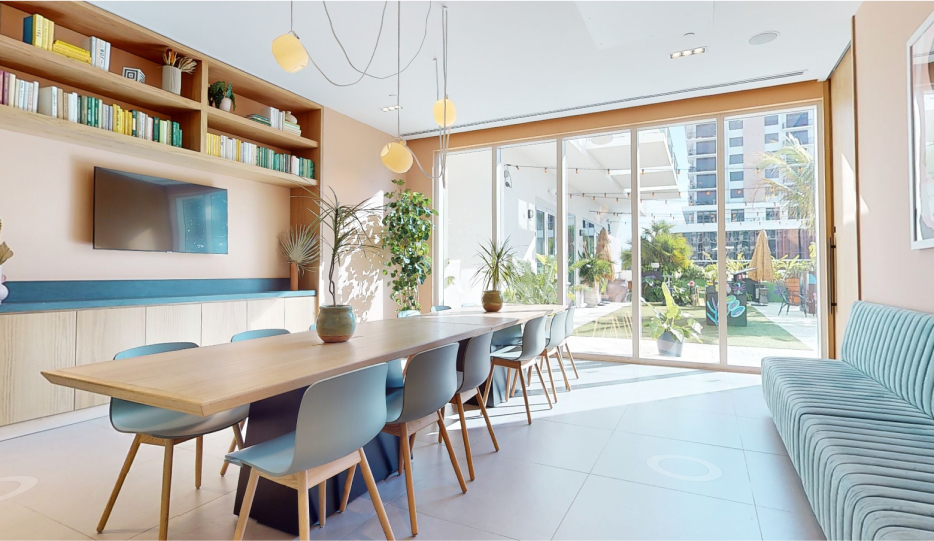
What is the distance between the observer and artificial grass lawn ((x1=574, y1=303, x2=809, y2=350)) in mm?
5016

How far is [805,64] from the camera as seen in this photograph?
4367 millimetres

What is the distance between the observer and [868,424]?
2053mm

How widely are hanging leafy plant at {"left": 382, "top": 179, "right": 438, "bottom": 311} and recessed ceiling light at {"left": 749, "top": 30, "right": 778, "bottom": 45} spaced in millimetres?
4089

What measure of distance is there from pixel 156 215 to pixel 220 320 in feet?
3.72

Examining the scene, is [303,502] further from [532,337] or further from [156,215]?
[156,215]

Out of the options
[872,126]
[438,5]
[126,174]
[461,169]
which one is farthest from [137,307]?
[872,126]

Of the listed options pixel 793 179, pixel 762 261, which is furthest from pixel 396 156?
pixel 793 179

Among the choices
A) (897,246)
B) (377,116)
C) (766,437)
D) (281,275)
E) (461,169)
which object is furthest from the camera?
(461,169)

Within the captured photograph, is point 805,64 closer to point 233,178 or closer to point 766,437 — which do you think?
point 766,437

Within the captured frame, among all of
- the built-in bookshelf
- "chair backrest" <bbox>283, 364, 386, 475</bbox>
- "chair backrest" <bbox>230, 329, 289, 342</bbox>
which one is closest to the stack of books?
the built-in bookshelf

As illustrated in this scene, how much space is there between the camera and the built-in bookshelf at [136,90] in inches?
129

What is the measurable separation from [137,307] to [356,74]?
2.96 m

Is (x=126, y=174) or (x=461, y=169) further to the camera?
(x=461, y=169)

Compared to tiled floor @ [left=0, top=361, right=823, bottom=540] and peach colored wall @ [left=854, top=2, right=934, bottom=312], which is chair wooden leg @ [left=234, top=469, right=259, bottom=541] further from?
peach colored wall @ [left=854, top=2, right=934, bottom=312]
